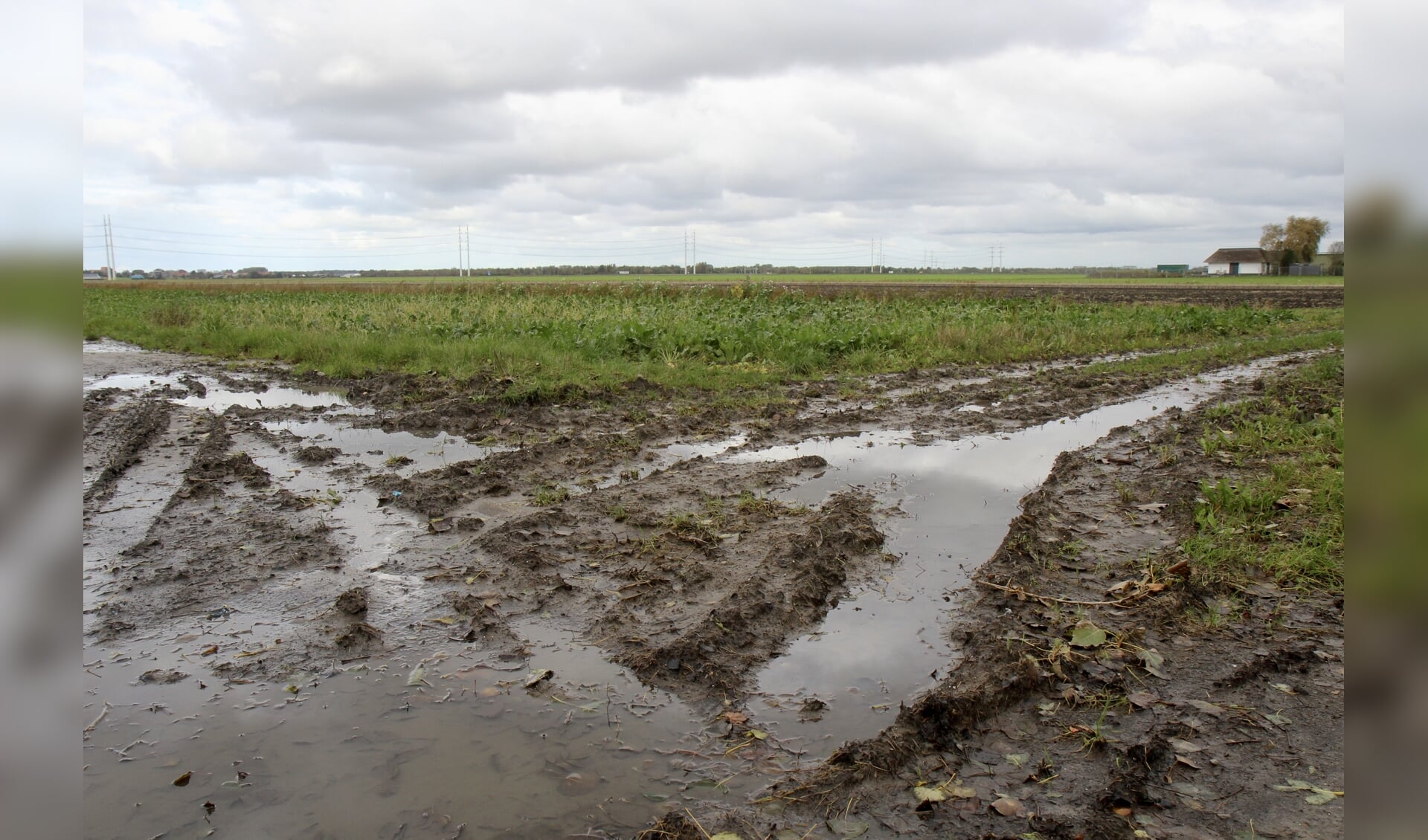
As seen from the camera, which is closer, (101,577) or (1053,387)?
(101,577)

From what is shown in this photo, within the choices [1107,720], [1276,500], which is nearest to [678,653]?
[1107,720]

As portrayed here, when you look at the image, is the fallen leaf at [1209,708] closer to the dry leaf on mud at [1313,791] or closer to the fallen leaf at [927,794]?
the dry leaf on mud at [1313,791]

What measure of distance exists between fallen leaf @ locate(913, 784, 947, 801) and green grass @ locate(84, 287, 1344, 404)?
8268 millimetres

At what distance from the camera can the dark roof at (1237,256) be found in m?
78.9

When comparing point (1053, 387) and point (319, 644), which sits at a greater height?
point (1053, 387)

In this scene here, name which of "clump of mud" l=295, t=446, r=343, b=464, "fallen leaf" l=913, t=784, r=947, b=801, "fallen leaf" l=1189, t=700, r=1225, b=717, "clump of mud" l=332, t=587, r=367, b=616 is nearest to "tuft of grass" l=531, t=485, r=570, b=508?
"clump of mud" l=332, t=587, r=367, b=616

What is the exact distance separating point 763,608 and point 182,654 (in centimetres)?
298

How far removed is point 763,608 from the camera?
4.58 metres

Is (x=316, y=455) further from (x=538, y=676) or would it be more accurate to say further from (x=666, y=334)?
(x=666, y=334)

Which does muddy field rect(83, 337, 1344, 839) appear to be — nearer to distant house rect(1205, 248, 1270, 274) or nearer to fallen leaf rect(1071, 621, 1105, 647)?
fallen leaf rect(1071, 621, 1105, 647)

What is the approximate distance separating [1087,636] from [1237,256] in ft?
305

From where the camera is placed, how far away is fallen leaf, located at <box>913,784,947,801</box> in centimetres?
305
